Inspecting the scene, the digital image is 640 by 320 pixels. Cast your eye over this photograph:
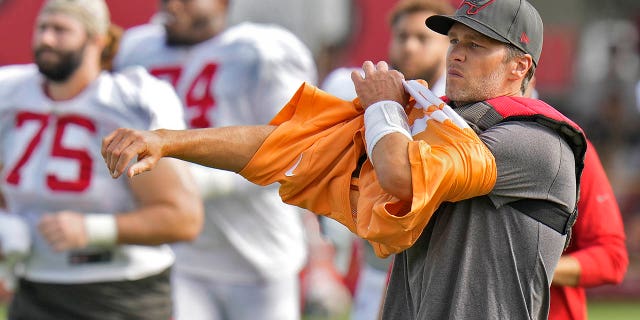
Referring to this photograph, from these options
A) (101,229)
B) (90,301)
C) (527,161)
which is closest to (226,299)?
(90,301)

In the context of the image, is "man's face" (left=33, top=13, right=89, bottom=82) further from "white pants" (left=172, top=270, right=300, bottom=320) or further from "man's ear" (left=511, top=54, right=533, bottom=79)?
"man's ear" (left=511, top=54, right=533, bottom=79)

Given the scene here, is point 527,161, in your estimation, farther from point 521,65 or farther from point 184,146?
point 184,146

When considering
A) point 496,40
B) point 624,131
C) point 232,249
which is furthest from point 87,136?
point 624,131

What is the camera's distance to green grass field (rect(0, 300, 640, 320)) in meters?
9.31

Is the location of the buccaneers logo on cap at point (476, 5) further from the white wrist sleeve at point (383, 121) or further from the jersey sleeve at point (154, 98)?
the jersey sleeve at point (154, 98)

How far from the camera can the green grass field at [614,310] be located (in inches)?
367

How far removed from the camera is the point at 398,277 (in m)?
3.37

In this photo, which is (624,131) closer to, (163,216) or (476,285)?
(163,216)

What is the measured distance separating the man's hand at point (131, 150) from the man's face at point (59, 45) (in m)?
2.03

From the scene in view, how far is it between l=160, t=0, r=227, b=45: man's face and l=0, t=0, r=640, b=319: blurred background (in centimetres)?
204

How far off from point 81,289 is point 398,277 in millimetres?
1781

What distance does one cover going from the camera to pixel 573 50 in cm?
1022

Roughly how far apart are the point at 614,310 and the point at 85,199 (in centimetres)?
592

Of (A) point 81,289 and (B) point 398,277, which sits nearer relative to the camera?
(B) point 398,277
